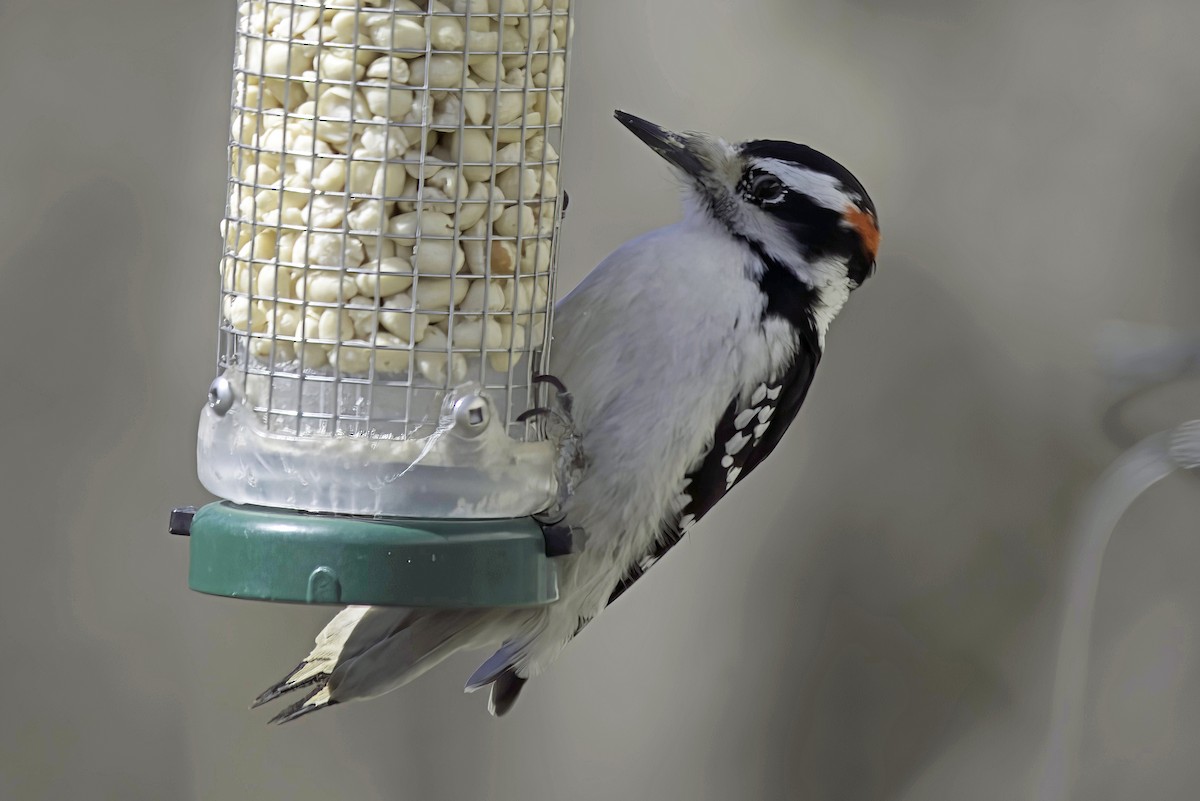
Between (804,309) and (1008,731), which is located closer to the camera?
(804,309)

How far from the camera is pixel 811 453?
449cm

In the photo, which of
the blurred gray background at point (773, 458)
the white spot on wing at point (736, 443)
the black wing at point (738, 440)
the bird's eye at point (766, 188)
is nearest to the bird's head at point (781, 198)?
the bird's eye at point (766, 188)

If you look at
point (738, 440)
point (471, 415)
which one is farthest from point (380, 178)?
point (738, 440)

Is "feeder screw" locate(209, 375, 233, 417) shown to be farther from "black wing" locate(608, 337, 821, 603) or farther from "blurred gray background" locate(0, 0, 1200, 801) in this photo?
"blurred gray background" locate(0, 0, 1200, 801)

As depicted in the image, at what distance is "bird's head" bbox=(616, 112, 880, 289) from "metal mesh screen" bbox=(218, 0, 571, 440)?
552 mm

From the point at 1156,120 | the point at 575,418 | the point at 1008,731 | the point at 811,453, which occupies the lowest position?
the point at 1008,731

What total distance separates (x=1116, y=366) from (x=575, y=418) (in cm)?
93

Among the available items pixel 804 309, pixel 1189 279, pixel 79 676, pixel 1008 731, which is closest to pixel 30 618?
pixel 79 676

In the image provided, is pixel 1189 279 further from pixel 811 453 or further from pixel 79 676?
pixel 79 676

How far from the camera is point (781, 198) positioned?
2.42 meters

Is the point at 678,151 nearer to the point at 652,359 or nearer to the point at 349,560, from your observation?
the point at 652,359

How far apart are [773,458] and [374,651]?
7.94ft

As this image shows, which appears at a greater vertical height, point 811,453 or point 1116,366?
point 1116,366

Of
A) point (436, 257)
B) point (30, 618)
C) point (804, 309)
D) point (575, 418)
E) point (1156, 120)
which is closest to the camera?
point (436, 257)
